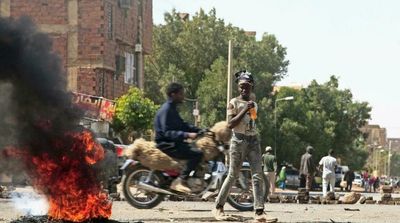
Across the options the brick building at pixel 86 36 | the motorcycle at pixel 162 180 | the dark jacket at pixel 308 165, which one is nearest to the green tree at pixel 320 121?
the brick building at pixel 86 36

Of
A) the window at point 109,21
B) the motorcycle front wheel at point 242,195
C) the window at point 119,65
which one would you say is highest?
the window at point 109,21

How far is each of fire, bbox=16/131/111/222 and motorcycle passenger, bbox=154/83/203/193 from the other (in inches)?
67.3

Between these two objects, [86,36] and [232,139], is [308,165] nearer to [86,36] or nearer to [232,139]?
[232,139]

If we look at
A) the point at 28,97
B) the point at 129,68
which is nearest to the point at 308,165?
the point at 28,97

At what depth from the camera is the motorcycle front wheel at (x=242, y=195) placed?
1277 centimetres

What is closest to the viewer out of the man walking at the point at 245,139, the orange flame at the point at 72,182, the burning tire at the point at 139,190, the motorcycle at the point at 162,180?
the orange flame at the point at 72,182

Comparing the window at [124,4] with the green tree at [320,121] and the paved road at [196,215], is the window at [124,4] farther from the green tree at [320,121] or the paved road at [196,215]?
the paved road at [196,215]

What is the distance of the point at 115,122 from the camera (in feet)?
116

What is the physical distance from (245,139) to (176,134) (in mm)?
1119

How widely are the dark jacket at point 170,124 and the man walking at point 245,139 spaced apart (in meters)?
0.92

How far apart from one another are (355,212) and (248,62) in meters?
39.7

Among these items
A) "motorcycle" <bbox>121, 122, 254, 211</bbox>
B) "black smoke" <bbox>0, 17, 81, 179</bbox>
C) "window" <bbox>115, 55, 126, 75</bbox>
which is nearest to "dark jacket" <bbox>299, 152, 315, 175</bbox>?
"motorcycle" <bbox>121, 122, 254, 211</bbox>

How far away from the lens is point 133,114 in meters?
34.1

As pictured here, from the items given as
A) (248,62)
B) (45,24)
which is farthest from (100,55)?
(248,62)
